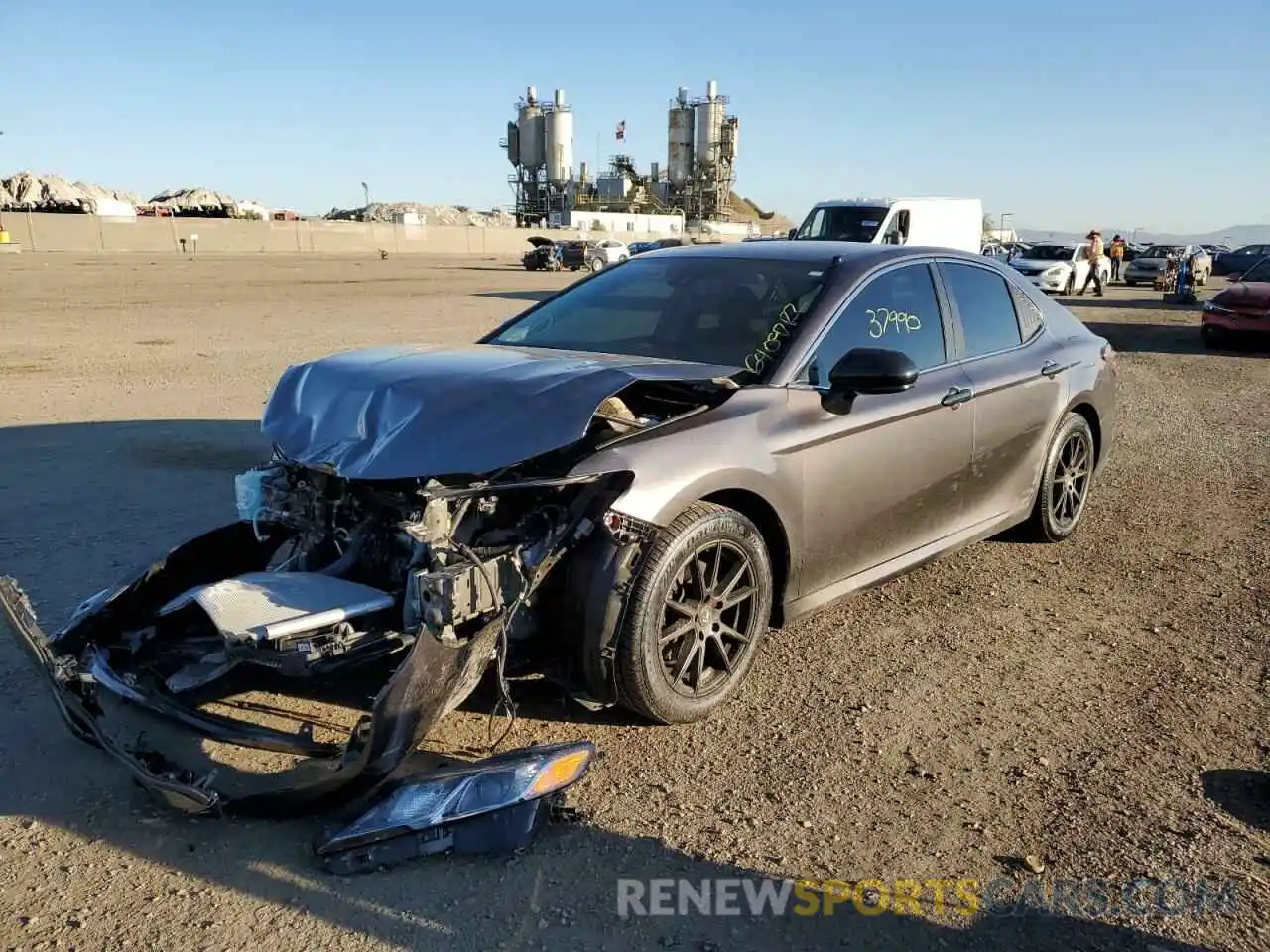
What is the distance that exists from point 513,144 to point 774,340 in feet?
348

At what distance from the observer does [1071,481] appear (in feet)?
19.3

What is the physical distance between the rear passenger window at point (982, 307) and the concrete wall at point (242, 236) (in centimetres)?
5268

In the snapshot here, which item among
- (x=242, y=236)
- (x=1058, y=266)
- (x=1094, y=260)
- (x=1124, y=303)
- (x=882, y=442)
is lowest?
(x=1124, y=303)

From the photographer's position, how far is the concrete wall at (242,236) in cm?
4869

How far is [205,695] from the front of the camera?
3.72 meters

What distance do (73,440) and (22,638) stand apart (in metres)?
5.41

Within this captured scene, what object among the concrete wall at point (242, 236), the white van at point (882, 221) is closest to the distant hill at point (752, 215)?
the concrete wall at point (242, 236)

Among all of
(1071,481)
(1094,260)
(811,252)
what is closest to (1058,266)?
(1094,260)

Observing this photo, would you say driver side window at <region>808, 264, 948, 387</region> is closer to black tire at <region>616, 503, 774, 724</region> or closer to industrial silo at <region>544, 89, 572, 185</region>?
black tire at <region>616, 503, 774, 724</region>

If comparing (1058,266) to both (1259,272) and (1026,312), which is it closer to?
(1259,272)

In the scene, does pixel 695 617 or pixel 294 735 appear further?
pixel 695 617

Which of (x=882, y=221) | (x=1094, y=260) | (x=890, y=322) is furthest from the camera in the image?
(x=1094, y=260)

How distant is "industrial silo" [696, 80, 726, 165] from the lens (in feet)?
331

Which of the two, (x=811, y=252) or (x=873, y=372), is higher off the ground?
(x=811, y=252)
